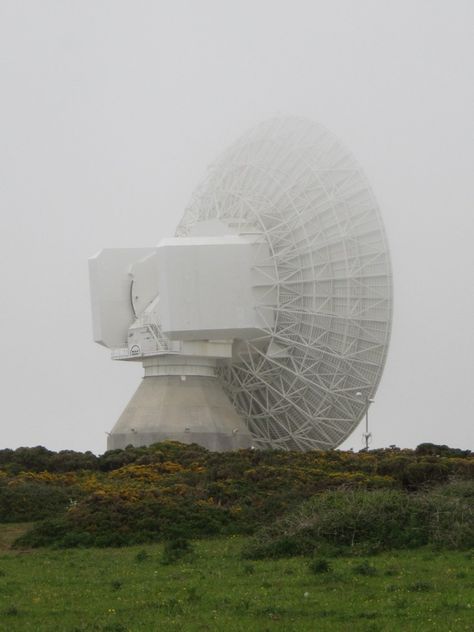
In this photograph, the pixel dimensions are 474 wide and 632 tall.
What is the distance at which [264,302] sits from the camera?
177 feet

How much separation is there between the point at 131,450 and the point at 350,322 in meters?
10.3

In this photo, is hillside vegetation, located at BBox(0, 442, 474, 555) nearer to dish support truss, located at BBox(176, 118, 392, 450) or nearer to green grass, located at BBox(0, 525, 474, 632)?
green grass, located at BBox(0, 525, 474, 632)

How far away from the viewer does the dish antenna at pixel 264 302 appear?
52938 mm

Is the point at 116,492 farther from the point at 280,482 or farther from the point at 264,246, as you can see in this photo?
the point at 264,246

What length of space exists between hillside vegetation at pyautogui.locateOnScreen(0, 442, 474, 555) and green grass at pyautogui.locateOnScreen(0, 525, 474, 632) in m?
1.30

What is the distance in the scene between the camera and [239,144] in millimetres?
58406

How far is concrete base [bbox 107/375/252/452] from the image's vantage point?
54031mm

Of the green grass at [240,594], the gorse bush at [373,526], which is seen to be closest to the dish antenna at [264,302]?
the gorse bush at [373,526]

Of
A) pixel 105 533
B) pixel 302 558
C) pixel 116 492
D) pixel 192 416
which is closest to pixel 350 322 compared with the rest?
pixel 192 416

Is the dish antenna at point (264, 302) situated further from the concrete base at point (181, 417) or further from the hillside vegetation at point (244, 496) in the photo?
the hillside vegetation at point (244, 496)

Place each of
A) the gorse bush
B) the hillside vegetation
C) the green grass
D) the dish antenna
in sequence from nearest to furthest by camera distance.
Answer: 1. the green grass
2. the gorse bush
3. the hillside vegetation
4. the dish antenna

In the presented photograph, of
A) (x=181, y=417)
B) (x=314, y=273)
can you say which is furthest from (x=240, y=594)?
(x=314, y=273)

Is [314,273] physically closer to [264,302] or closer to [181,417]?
[264,302]

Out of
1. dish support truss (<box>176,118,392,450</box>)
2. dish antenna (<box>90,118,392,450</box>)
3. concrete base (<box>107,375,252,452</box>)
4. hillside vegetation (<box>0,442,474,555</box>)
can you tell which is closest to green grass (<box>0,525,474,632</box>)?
hillside vegetation (<box>0,442,474,555</box>)
